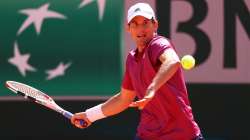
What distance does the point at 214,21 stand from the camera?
753cm

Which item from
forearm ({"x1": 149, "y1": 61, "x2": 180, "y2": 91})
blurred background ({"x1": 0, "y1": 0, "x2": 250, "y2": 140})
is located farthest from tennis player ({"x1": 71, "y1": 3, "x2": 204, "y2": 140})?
blurred background ({"x1": 0, "y1": 0, "x2": 250, "y2": 140})

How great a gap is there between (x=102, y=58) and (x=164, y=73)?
3.69 m

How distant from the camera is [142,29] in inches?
172

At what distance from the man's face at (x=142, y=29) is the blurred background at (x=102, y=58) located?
3172mm

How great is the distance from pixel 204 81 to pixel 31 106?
6.34ft

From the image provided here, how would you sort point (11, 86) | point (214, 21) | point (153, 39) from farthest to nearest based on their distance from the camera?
point (214, 21) → point (11, 86) → point (153, 39)

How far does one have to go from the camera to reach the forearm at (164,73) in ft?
13.1

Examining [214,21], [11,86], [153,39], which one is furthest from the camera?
[214,21]

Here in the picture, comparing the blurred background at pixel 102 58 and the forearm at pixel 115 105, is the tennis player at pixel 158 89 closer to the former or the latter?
the forearm at pixel 115 105

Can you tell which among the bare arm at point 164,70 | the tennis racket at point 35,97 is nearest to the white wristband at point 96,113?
the tennis racket at point 35,97

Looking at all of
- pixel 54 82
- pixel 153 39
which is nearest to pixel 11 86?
pixel 153 39

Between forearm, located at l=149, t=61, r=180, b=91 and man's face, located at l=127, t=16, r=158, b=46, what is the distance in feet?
1.05

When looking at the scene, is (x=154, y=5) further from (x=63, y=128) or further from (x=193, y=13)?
(x=63, y=128)

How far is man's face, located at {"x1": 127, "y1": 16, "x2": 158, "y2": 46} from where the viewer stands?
4.36 meters
